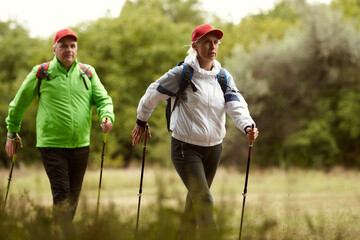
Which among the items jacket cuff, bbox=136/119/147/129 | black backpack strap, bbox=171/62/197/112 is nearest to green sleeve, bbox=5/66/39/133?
jacket cuff, bbox=136/119/147/129

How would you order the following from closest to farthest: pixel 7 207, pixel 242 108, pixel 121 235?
1. pixel 121 235
2. pixel 7 207
3. pixel 242 108

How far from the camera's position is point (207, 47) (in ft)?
17.4

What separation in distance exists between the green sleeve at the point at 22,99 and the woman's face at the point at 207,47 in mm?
1819

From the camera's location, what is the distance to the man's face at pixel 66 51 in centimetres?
578

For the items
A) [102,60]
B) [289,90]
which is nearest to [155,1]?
[102,60]

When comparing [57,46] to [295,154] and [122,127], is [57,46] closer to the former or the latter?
[295,154]

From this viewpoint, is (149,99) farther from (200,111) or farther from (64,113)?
(64,113)

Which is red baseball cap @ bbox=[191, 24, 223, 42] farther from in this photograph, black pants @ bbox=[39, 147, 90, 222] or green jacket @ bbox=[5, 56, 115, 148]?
black pants @ bbox=[39, 147, 90, 222]

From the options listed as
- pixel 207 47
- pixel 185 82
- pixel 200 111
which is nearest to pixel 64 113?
pixel 185 82

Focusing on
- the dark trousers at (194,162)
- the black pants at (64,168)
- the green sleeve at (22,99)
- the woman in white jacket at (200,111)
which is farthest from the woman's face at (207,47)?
the green sleeve at (22,99)

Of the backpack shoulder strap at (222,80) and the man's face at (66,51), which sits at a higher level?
the man's face at (66,51)

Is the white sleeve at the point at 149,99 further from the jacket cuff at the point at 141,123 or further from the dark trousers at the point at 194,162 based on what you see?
the dark trousers at the point at 194,162

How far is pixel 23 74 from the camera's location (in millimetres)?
40812

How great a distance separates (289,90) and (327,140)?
11.0 feet
